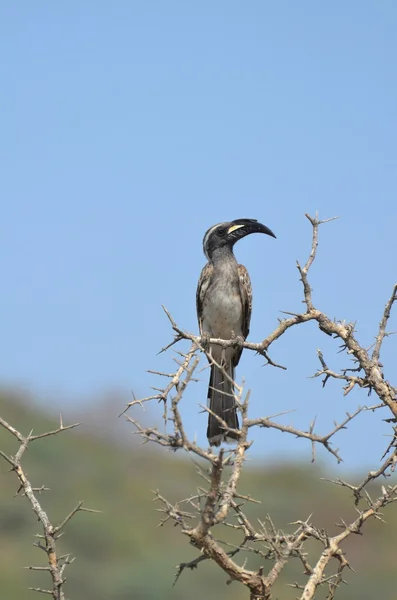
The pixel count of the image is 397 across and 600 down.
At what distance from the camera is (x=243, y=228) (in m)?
7.72

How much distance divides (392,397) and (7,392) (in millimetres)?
19388

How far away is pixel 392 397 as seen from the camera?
4.66 meters

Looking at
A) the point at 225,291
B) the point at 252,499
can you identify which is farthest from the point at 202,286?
the point at 252,499

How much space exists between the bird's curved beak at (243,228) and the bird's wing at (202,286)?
0.97 feet

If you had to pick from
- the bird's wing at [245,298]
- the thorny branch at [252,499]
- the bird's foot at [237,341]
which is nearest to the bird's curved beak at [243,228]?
the bird's wing at [245,298]

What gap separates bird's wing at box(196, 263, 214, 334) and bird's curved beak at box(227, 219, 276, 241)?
30cm

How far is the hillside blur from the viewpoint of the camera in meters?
17.0

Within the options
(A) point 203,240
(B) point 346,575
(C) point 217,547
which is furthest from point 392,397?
(B) point 346,575

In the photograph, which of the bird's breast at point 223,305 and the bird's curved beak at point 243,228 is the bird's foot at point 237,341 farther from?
the bird's curved beak at point 243,228

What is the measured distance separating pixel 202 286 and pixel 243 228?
523mm

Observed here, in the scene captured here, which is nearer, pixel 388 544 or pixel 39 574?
pixel 39 574

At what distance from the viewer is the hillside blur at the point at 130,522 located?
55.7 feet

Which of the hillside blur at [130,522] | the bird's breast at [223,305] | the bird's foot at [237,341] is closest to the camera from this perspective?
the bird's foot at [237,341]

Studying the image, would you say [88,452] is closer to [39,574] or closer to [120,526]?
[120,526]
